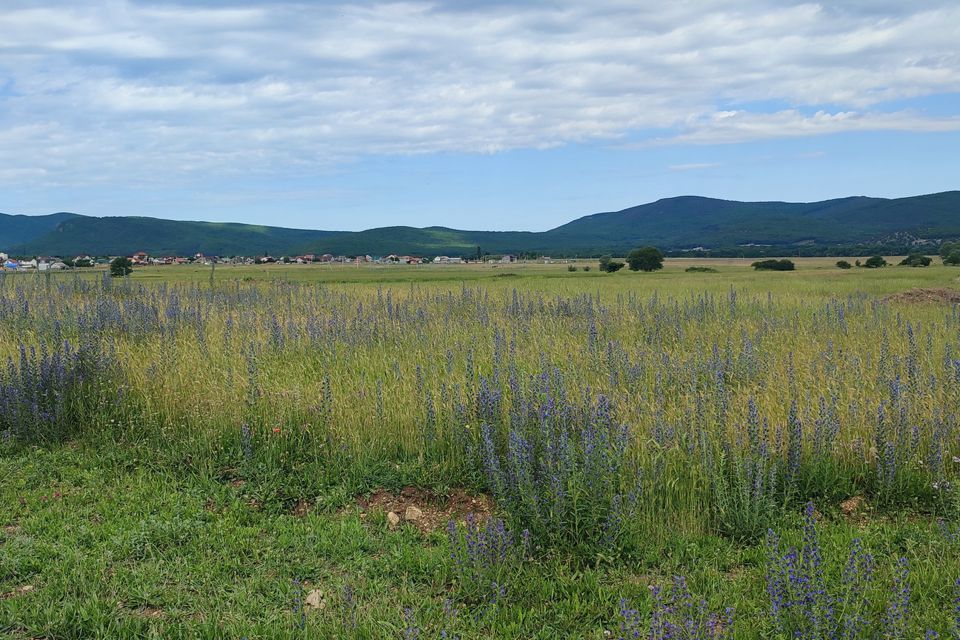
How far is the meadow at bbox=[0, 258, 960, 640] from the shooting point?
159 inches

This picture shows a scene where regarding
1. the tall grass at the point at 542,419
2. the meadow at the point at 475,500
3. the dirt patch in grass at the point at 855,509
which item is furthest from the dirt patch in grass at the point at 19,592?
the dirt patch in grass at the point at 855,509

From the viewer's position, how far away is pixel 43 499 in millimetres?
6062

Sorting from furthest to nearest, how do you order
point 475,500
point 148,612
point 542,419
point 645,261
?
point 645,261
point 475,500
point 542,419
point 148,612

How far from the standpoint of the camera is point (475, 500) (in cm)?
585

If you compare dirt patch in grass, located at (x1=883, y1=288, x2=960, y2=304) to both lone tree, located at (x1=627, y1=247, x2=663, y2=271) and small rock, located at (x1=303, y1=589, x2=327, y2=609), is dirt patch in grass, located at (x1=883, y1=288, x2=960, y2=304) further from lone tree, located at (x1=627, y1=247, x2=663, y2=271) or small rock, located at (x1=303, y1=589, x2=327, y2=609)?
lone tree, located at (x1=627, y1=247, x2=663, y2=271)

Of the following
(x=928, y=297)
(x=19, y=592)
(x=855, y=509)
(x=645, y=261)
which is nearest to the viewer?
(x=19, y=592)

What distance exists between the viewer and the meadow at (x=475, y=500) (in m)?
4.05

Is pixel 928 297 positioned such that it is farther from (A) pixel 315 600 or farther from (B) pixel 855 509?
(A) pixel 315 600

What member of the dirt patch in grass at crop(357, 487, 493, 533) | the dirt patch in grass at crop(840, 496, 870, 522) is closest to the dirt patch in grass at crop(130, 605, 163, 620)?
the dirt patch in grass at crop(357, 487, 493, 533)

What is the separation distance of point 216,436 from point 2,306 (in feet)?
33.3

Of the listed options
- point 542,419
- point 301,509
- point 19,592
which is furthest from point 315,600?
point 542,419

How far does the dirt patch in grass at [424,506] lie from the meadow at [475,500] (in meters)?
0.03

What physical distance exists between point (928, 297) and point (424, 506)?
767 inches

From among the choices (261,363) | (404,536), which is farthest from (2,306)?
(404,536)
